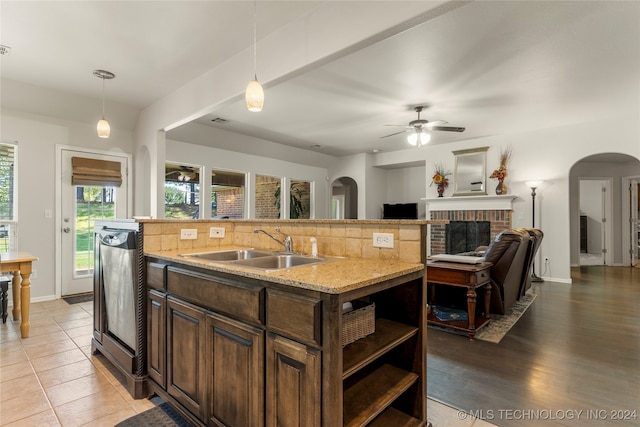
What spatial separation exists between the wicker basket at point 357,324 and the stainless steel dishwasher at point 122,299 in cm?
137

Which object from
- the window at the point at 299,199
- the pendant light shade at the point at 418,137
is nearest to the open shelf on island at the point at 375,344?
the pendant light shade at the point at 418,137

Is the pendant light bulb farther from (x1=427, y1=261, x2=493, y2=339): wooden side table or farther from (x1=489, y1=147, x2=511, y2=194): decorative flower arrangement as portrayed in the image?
(x1=489, y1=147, x2=511, y2=194): decorative flower arrangement

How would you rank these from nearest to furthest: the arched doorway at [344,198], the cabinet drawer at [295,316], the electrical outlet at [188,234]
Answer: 1. the cabinet drawer at [295,316]
2. the electrical outlet at [188,234]
3. the arched doorway at [344,198]

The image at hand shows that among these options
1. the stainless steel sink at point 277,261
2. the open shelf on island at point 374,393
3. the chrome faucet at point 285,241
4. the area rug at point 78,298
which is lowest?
the area rug at point 78,298

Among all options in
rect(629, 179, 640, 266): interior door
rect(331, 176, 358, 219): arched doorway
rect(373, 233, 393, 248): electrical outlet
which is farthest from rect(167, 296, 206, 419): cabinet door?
rect(629, 179, 640, 266): interior door

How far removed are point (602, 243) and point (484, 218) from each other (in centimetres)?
399

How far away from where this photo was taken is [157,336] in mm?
1885

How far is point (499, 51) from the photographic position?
2.93 m

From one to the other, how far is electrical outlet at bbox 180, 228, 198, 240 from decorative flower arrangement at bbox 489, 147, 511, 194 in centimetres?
538

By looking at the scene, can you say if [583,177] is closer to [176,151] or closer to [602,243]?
[602,243]

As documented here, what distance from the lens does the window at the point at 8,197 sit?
3.88 meters

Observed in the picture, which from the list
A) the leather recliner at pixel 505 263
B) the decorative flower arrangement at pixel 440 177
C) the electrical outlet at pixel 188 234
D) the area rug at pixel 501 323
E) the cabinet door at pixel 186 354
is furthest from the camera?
the decorative flower arrangement at pixel 440 177

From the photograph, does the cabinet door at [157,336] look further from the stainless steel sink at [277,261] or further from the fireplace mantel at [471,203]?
the fireplace mantel at [471,203]

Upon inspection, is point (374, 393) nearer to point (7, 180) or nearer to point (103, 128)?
point (103, 128)
